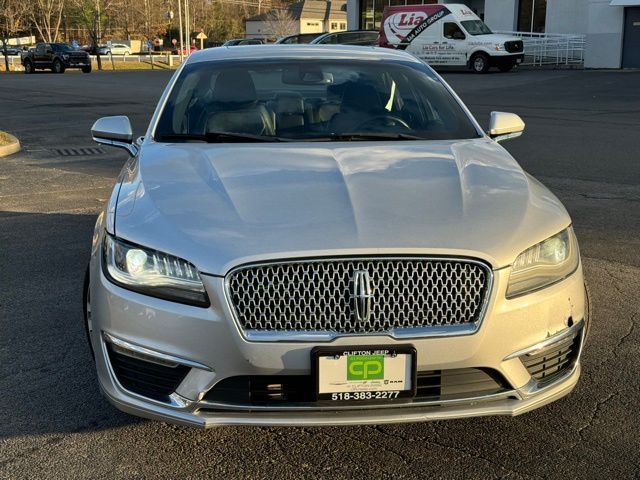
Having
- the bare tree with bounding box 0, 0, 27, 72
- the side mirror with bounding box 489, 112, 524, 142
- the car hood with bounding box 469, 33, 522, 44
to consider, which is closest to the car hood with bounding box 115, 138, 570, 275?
the side mirror with bounding box 489, 112, 524, 142

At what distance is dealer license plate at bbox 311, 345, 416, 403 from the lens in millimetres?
2559

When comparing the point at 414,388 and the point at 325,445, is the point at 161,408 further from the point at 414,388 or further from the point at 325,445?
the point at 414,388

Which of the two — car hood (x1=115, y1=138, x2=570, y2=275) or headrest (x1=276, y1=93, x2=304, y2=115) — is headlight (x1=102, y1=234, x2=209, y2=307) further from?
headrest (x1=276, y1=93, x2=304, y2=115)

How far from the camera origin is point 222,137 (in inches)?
158

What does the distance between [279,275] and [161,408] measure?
66 cm

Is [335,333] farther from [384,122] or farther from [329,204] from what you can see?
[384,122]

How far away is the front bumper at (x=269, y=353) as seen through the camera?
2578 millimetres

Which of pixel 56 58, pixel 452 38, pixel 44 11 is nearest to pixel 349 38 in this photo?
pixel 452 38

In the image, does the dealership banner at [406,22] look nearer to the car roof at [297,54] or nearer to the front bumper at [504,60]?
the front bumper at [504,60]

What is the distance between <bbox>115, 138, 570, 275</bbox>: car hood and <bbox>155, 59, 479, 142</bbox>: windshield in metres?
0.39

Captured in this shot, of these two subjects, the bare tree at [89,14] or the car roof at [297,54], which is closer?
the car roof at [297,54]

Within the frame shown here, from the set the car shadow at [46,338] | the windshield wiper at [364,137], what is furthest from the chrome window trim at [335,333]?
the windshield wiper at [364,137]

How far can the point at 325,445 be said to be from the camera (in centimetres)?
302

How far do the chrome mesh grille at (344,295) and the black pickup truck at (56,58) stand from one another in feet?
144
